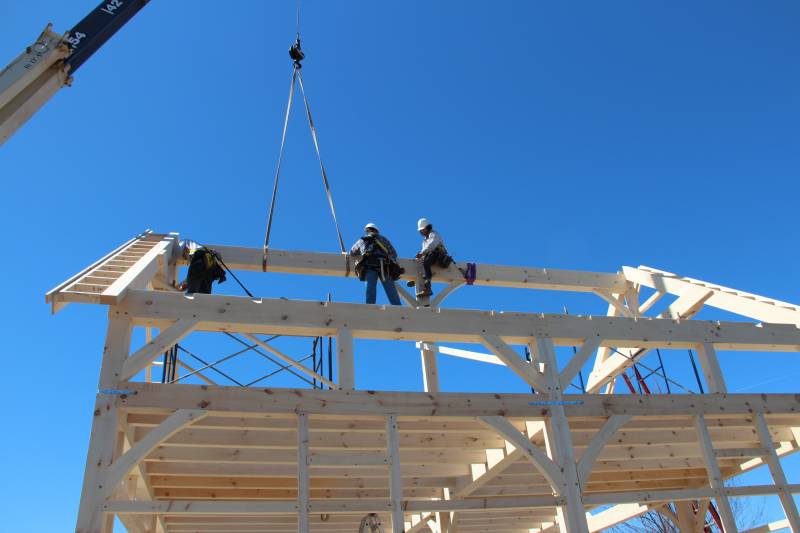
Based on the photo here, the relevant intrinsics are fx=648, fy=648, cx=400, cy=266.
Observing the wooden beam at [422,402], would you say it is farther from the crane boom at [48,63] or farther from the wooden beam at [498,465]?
the crane boom at [48,63]

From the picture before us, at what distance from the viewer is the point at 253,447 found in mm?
5809

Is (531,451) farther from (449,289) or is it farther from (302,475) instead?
(449,289)

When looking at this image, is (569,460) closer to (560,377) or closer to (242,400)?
(560,377)

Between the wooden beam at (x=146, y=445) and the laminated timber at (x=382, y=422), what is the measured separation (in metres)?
0.01

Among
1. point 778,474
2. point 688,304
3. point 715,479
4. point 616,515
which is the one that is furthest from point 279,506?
point 688,304

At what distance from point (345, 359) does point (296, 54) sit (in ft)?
21.4

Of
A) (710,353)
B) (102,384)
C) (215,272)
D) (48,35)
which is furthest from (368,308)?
(48,35)

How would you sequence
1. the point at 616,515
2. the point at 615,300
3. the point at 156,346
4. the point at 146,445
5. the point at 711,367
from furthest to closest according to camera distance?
the point at 615,300
the point at 616,515
the point at 711,367
the point at 156,346
the point at 146,445

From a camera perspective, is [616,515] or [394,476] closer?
[394,476]

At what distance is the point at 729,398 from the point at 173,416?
528 centimetres

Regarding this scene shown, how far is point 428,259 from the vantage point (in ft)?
28.6

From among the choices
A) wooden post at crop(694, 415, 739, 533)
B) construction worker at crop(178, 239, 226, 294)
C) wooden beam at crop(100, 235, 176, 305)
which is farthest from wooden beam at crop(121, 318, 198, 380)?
wooden post at crop(694, 415, 739, 533)

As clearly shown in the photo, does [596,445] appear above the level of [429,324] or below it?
below

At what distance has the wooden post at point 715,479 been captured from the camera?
19.3ft
